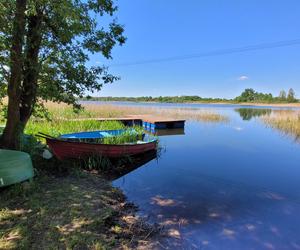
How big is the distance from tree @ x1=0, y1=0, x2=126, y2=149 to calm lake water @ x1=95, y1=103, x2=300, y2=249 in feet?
7.76

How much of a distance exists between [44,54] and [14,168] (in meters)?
2.48

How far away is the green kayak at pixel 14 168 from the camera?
12.1 feet

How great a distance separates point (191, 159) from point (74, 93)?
14.8 feet

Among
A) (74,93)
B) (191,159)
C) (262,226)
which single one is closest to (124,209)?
(262,226)

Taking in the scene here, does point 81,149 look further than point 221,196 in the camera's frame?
Yes

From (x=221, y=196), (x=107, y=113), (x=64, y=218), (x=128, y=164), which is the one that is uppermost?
(x=107, y=113)

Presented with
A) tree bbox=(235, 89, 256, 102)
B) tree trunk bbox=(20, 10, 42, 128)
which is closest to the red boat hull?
tree trunk bbox=(20, 10, 42, 128)

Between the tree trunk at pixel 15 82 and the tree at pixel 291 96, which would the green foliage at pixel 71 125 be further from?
the tree at pixel 291 96

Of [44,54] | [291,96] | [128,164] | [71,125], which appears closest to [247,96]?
A: [291,96]

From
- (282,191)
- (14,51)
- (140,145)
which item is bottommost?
(282,191)

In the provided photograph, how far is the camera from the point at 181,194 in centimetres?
516

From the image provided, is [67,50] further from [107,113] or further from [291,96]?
[291,96]

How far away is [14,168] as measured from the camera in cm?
380

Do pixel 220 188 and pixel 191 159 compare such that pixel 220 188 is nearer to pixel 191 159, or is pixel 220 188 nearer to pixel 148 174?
pixel 148 174
